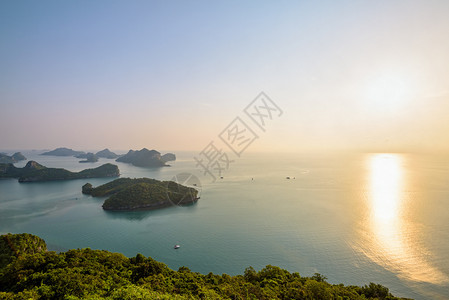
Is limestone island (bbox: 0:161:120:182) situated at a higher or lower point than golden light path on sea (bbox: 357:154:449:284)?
lower

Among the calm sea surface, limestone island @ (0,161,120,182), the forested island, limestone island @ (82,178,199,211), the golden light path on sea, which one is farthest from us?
limestone island @ (0,161,120,182)

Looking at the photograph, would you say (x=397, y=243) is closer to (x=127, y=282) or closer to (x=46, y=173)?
(x=127, y=282)

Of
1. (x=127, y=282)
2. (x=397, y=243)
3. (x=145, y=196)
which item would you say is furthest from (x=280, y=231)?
(x=145, y=196)

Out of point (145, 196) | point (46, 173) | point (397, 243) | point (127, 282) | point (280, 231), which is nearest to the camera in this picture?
point (127, 282)

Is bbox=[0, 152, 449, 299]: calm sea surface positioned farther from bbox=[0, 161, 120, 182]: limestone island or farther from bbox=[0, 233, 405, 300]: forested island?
bbox=[0, 161, 120, 182]: limestone island

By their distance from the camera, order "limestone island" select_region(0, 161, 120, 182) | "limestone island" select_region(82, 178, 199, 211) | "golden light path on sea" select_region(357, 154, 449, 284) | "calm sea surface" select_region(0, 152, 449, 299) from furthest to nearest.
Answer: "limestone island" select_region(0, 161, 120, 182)
"limestone island" select_region(82, 178, 199, 211)
"calm sea surface" select_region(0, 152, 449, 299)
"golden light path on sea" select_region(357, 154, 449, 284)

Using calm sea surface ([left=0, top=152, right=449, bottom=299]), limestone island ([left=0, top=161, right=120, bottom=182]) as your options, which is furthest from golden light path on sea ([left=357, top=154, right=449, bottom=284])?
limestone island ([left=0, top=161, right=120, bottom=182])
